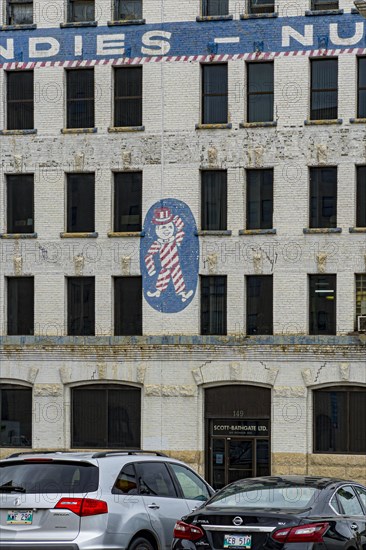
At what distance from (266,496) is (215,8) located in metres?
28.4

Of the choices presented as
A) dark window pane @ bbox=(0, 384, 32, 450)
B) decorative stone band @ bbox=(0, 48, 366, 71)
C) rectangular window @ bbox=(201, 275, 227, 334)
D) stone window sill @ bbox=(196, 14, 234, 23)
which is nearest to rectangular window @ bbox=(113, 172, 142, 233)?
rectangular window @ bbox=(201, 275, 227, 334)

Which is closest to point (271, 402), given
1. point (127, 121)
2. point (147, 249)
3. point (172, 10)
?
point (147, 249)

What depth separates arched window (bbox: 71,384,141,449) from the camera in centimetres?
4122

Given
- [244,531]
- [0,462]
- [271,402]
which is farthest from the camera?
[271,402]

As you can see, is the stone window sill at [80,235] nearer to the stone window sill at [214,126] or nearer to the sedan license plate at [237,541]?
the stone window sill at [214,126]

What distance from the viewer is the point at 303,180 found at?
4053cm

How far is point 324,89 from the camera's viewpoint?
134ft

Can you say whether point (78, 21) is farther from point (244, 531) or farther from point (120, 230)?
point (244, 531)

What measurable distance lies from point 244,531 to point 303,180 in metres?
26.2

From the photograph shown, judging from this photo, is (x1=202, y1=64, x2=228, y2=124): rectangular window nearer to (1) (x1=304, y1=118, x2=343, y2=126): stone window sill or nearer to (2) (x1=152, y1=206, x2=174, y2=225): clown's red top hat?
(1) (x1=304, y1=118, x2=343, y2=126): stone window sill

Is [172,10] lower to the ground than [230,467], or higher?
higher

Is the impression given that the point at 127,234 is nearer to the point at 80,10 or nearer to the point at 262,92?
the point at 262,92

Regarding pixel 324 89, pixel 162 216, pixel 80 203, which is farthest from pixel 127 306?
pixel 324 89

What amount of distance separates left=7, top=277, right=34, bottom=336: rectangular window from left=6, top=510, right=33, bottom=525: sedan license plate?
26249mm
